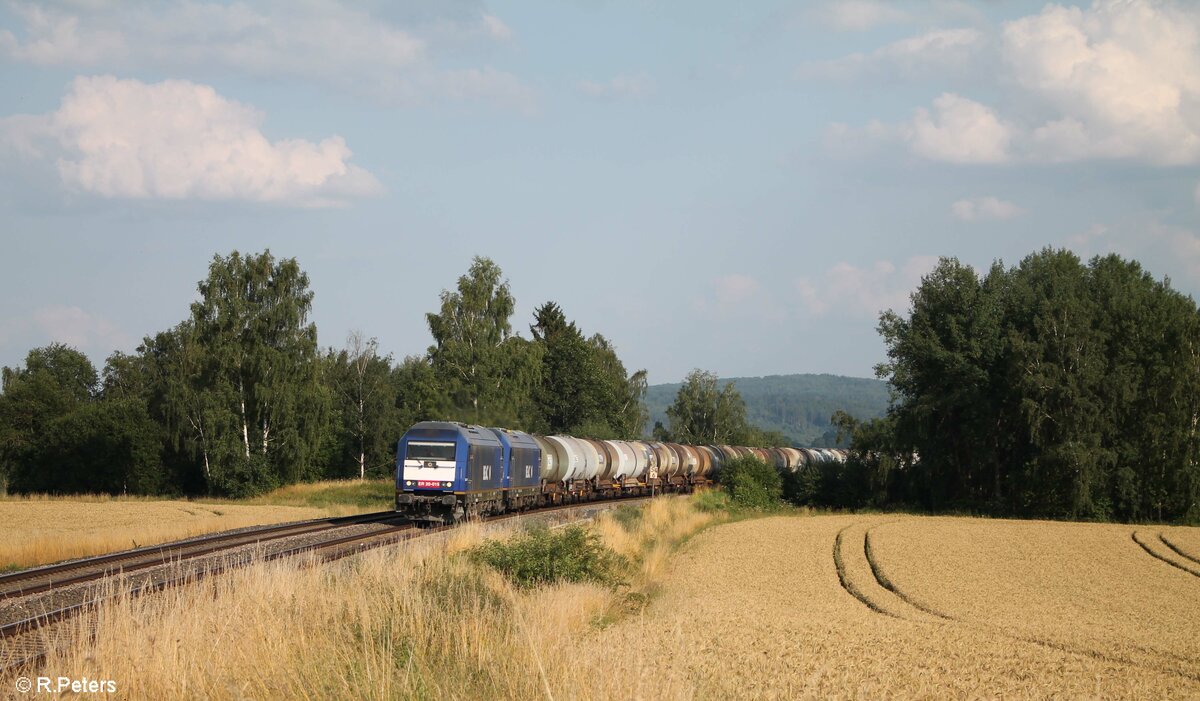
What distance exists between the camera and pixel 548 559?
17.4 meters

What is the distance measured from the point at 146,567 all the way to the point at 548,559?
8.25m

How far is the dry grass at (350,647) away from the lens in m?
7.73

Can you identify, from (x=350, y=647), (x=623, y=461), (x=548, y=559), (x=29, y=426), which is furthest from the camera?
(x=29, y=426)

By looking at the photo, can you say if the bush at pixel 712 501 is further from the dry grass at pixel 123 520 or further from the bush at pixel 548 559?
the bush at pixel 548 559

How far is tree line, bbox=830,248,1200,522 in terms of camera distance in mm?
47500

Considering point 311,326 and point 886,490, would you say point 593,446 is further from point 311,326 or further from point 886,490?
point 311,326

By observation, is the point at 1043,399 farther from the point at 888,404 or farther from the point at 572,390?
the point at 572,390

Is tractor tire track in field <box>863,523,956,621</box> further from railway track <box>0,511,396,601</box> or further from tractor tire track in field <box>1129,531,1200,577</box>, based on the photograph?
railway track <box>0,511,396,601</box>

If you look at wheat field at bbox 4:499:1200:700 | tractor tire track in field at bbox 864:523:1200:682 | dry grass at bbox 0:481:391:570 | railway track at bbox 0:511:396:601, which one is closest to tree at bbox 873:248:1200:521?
wheat field at bbox 4:499:1200:700

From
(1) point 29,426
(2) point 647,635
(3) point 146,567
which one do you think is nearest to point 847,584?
(2) point 647,635

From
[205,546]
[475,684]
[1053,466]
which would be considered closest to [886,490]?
[1053,466]

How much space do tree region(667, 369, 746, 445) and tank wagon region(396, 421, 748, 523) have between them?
192 ft

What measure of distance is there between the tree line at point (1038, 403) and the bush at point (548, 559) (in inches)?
1403

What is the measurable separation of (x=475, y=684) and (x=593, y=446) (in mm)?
41635
